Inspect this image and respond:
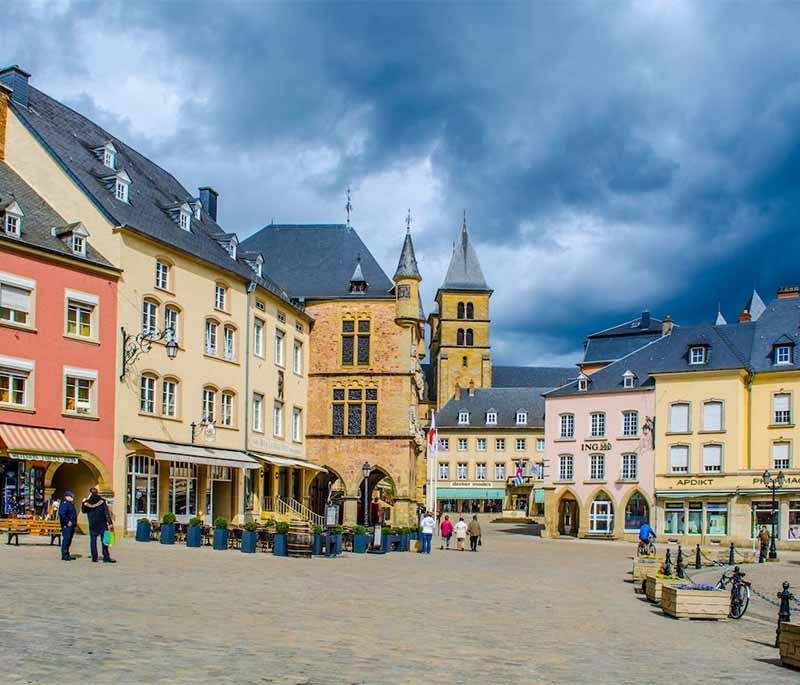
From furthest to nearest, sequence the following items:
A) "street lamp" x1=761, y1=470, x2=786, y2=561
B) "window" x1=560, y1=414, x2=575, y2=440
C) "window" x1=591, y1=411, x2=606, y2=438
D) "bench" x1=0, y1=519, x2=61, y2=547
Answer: "window" x1=560, y1=414, x2=575, y2=440 < "window" x1=591, y1=411, x2=606, y2=438 < "street lamp" x1=761, y1=470, x2=786, y2=561 < "bench" x1=0, y1=519, x2=61, y2=547

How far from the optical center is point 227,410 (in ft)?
136

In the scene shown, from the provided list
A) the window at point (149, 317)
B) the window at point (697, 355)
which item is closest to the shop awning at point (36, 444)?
the window at point (149, 317)

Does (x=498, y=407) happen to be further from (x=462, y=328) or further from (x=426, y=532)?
(x=426, y=532)

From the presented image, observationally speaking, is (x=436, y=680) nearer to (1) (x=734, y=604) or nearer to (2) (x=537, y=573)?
(1) (x=734, y=604)

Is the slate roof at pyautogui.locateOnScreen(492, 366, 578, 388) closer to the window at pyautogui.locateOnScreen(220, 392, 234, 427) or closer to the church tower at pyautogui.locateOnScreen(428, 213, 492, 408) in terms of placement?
the church tower at pyautogui.locateOnScreen(428, 213, 492, 408)

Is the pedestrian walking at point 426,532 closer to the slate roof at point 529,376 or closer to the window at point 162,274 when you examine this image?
the window at point 162,274

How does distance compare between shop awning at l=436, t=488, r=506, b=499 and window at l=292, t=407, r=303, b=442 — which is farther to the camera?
shop awning at l=436, t=488, r=506, b=499

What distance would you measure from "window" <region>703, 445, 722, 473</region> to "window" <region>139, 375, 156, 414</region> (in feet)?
100

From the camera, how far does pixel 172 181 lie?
47062 millimetres

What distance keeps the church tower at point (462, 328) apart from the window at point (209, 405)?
81019mm

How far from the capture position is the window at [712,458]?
54250 millimetres

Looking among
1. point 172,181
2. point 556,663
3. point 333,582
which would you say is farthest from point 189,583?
point 172,181

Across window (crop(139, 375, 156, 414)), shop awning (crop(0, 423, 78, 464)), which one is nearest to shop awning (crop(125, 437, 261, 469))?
window (crop(139, 375, 156, 414))

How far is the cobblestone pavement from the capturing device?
34.1 feet
